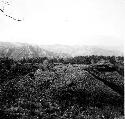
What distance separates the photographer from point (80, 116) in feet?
31.4

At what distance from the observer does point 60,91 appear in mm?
11172

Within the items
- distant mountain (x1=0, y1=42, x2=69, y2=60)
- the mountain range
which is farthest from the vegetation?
distant mountain (x1=0, y1=42, x2=69, y2=60)

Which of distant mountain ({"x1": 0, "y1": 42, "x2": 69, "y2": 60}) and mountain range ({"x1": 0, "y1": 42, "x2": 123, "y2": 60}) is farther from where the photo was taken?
mountain range ({"x1": 0, "y1": 42, "x2": 123, "y2": 60})

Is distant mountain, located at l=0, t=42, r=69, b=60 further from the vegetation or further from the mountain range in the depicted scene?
the vegetation

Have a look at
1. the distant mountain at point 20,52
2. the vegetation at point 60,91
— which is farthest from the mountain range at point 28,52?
the vegetation at point 60,91

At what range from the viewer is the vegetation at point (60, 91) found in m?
9.63

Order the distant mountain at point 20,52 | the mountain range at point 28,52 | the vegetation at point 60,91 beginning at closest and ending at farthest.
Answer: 1. the vegetation at point 60,91
2. the distant mountain at point 20,52
3. the mountain range at point 28,52

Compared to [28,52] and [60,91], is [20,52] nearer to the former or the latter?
[28,52]

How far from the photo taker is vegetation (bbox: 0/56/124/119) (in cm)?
963

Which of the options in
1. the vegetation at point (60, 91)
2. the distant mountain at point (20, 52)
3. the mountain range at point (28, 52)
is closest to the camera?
the vegetation at point (60, 91)

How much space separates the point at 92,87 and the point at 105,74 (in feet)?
6.34

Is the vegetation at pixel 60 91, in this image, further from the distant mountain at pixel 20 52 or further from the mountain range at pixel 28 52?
the distant mountain at pixel 20 52

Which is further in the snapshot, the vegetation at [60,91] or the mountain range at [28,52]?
the mountain range at [28,52]

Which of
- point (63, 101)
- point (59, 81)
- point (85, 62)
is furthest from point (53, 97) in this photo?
point (85, 62)
